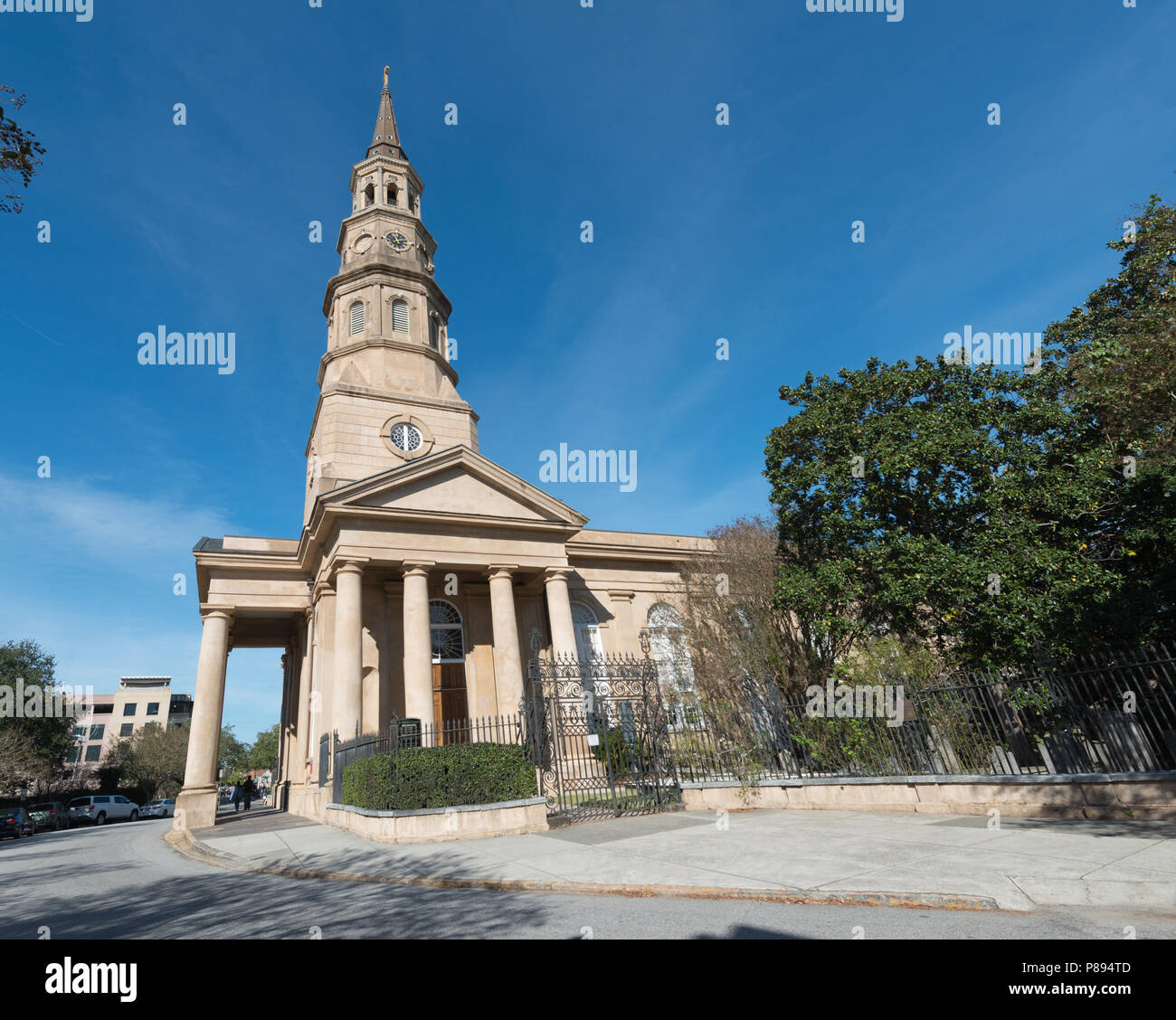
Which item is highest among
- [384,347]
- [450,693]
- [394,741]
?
[384,347]

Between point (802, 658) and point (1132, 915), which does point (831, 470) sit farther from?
point (1132, 915)

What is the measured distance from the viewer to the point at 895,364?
1603 centimetres

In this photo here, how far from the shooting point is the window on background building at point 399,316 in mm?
28312

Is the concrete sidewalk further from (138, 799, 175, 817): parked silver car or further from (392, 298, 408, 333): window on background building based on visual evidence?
(138, 799, 175, 817): parked silver car

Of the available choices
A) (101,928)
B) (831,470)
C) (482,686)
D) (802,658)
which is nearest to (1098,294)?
(831,470)

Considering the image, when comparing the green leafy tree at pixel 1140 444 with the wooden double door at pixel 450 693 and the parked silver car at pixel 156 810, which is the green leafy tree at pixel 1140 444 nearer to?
the wooden double door at pixel 450 693

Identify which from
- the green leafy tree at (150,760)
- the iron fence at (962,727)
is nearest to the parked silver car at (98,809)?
the green leafy tree at (150,760)

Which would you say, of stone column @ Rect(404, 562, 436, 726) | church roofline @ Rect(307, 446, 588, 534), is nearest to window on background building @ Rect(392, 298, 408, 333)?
church roofline @ Rect(307, 446, 588, 534)

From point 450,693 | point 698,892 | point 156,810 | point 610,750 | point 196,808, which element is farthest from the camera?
point 156,810

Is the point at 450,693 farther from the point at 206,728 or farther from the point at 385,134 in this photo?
the point at 385,134

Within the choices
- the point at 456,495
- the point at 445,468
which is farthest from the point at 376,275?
the point at 456,495

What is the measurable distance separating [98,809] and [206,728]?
27.1 metres

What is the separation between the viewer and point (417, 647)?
18.5 meters
